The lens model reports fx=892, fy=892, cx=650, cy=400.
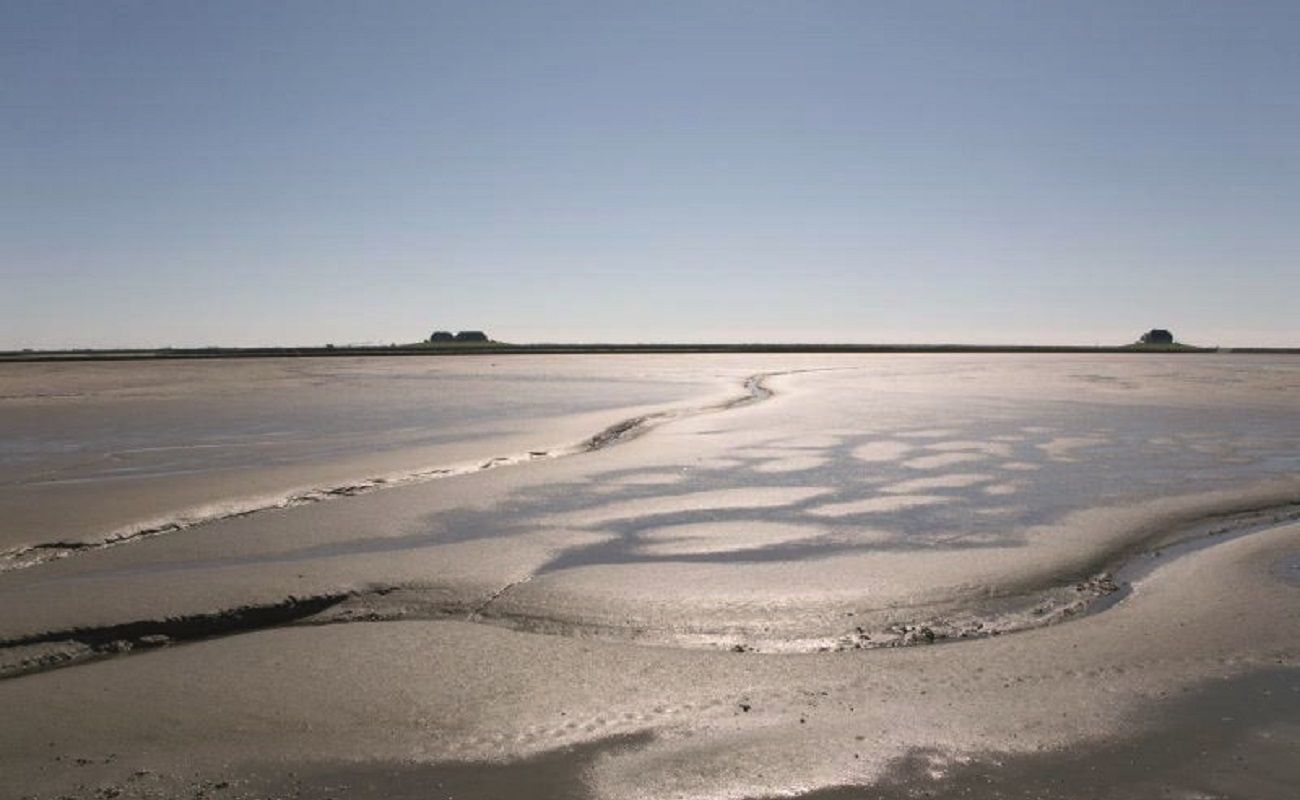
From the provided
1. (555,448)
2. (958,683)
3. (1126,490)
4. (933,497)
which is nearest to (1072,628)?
(958,683)

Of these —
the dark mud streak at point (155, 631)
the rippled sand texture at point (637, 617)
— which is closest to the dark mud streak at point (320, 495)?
the rippled sand texture at point (637, 617)

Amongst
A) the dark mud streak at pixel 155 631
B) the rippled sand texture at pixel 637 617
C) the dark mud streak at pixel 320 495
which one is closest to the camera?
the rippled sand texture at pixel 637 617

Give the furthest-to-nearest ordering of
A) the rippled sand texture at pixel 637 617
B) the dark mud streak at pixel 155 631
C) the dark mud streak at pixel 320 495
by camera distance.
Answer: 1. the dark mud streak at pixel 320 495
2. the dark mud streak at pixel 155 631
3. the rippled sand texture at pixel 637 617

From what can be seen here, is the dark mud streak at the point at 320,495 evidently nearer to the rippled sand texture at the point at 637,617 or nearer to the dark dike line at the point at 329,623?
the rippled sand texture at the point at 637,617

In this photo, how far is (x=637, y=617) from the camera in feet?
16.5

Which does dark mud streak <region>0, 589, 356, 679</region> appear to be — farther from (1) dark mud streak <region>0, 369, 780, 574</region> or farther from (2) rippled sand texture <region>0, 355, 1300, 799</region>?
(1) dark mud streak <region>0, 369, 780, 574</region>

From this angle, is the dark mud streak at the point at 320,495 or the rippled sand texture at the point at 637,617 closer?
the rippled sand texture at the point at 637,617

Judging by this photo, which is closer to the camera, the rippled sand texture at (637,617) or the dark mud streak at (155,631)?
the rippled sand texture at (637,617)

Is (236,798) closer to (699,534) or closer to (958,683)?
(958,683)

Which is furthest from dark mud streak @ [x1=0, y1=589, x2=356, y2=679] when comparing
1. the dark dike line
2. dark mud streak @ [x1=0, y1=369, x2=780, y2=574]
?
dark mud streak @ [x1=0, y1=369, x2=780, y2=574]

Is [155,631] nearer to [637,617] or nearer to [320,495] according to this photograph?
[637,617]

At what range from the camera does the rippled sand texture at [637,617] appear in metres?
3.43

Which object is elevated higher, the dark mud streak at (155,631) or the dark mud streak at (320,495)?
the dark mud streak at (320,495)

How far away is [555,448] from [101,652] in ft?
25.8
